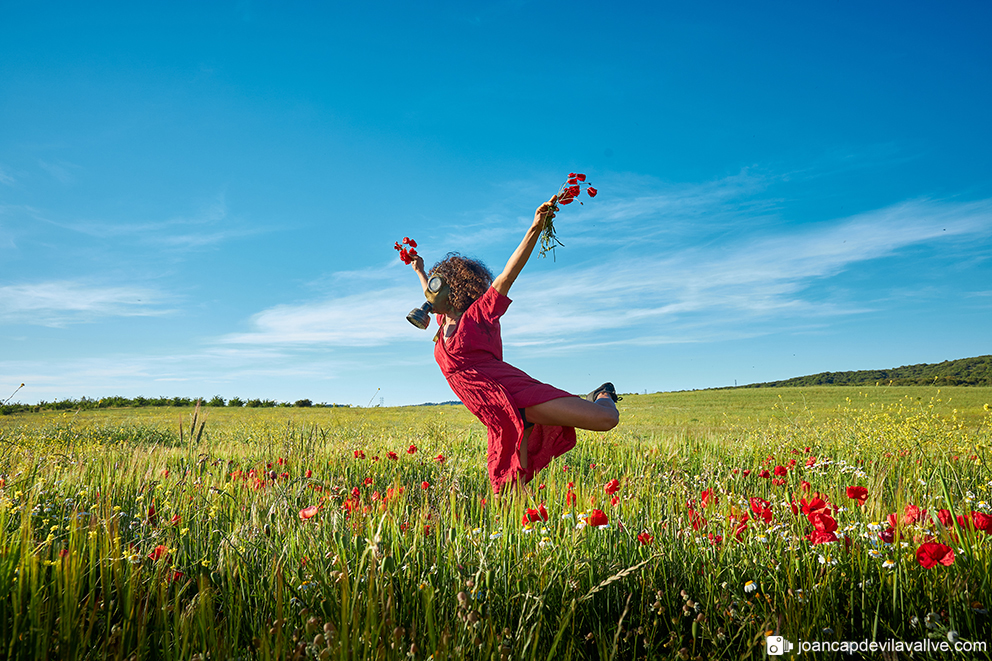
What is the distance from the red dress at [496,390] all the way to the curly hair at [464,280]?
0.46 meters

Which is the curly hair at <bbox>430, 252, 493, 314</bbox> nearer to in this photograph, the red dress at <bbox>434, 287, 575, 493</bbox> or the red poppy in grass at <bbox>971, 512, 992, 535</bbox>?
the red dress at <bbox>434, 287, 575, 493</bbox>

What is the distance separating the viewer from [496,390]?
4238 millimetres

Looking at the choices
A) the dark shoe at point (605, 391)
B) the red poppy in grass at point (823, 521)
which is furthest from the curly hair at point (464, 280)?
the red poppy in grass at point (823, 521)

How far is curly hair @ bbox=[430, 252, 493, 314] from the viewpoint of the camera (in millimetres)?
4941

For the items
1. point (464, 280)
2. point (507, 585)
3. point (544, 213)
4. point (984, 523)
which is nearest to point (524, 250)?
→ point (544, 213)

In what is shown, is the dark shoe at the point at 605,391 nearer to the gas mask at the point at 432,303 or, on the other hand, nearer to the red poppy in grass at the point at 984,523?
the gas mask at the point at 432,303

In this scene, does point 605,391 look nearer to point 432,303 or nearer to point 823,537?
point 432,303

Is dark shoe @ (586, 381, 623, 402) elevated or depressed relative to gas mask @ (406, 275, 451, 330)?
depressed

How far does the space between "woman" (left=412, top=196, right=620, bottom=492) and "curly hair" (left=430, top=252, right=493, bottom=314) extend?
0.27 meters

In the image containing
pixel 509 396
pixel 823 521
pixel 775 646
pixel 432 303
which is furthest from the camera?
pixel 432 303

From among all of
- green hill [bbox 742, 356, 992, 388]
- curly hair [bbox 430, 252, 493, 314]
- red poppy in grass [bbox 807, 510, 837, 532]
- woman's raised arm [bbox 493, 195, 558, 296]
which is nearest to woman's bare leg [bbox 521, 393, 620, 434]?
woman's raised arm [bbox 493, 195, 558, 296]

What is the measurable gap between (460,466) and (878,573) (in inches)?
150

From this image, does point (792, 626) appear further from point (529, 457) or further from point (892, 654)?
point (529, 457)

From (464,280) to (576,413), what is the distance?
1686mm
